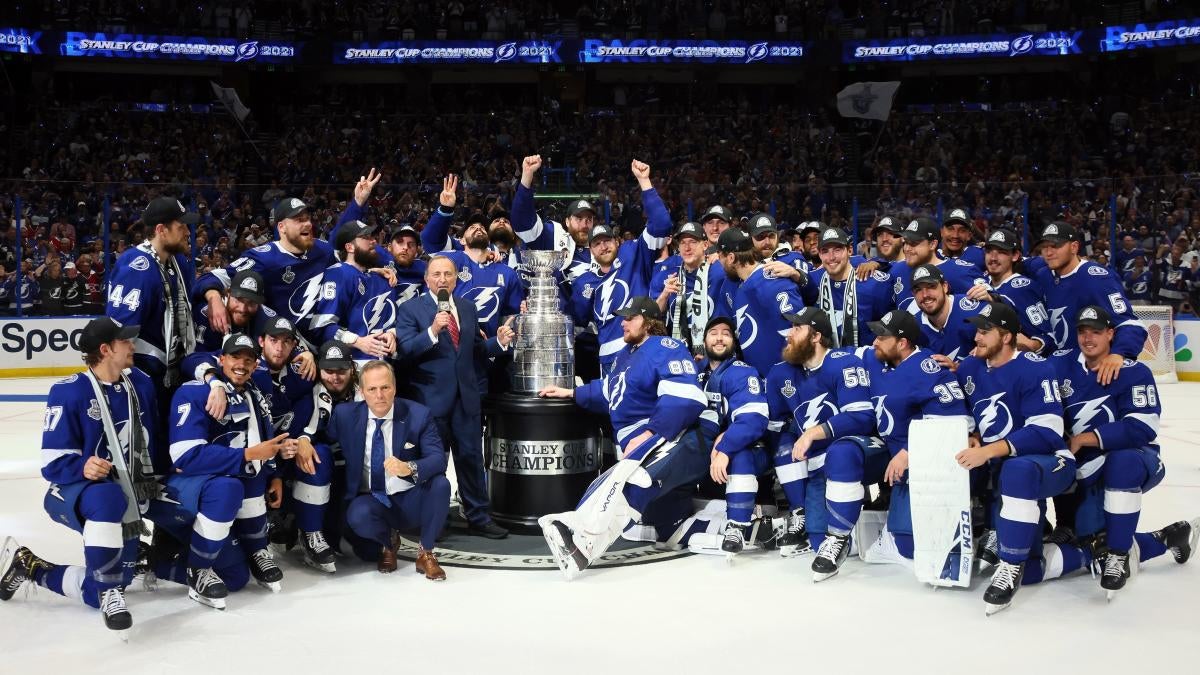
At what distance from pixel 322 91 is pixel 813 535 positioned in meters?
24.0

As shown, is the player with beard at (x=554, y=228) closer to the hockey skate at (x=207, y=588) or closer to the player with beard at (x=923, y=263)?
the player with beard at (x=923, y=263)

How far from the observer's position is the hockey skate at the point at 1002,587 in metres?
5.28

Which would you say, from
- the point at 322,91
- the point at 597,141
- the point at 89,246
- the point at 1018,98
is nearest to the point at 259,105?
the point at 322,91

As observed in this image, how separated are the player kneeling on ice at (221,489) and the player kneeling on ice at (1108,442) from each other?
12.6ft

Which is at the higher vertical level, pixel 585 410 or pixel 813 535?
pixel 585 410

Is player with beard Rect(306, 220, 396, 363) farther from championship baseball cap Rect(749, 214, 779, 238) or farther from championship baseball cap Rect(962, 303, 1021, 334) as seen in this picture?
championship baseball cap Rect(962, 303, 1021, 334)

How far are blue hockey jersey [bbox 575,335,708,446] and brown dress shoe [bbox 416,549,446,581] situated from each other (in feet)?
4.10

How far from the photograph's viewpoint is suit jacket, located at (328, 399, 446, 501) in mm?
6020

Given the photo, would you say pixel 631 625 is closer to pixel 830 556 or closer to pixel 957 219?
pixel 830 556

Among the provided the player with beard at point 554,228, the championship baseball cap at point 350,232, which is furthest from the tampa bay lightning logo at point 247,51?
the championship baseball cap at point 350,232

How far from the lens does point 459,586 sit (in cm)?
584

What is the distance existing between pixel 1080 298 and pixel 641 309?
2.32 metres

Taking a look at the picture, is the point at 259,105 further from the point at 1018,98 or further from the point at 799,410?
the point at 799,410

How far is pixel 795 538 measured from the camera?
6484mm
